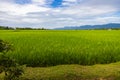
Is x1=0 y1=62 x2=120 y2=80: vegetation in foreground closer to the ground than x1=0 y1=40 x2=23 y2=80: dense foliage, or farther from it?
closer to the ground

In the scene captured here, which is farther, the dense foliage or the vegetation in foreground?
the vegetation in foreground

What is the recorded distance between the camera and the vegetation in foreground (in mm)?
8508

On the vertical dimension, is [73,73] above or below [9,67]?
below

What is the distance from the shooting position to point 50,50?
11336mm

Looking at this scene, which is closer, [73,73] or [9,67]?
[9,67]

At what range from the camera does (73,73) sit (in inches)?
348

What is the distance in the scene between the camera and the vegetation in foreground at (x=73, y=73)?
8508 millimetres

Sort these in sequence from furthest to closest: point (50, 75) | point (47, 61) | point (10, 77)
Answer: point (47, 61) → point (50, 75) → point (10, 77)

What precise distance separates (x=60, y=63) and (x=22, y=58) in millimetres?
1264

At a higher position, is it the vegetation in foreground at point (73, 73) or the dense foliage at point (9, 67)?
the dense foliage at point (9, 67)

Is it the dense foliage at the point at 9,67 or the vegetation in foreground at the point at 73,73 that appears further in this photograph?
the vegetation in foreground at the point at 73,73

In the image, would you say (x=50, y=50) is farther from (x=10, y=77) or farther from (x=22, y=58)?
(x=10, y=77)

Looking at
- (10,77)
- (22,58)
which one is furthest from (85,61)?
(10,77)

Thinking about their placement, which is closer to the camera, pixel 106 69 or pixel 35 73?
pixel 35 73
